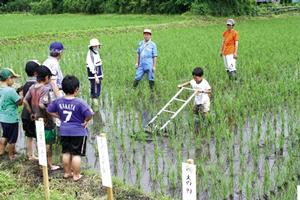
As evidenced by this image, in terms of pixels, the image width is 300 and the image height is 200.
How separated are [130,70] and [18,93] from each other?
5024 mm

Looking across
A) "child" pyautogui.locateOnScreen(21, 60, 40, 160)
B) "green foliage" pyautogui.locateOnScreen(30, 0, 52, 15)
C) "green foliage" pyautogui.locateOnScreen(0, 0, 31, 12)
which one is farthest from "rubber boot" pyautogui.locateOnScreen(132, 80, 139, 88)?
"green foliage" pyautogui.locateOnScreen(0, 0, 31, 12)

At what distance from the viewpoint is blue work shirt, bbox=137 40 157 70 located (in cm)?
809

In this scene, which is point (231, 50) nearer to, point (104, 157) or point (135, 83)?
point (135, 83)

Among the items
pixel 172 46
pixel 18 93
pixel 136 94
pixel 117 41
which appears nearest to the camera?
pixel 18 93

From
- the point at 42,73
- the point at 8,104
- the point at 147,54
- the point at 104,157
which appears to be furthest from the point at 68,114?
the point at 147,54

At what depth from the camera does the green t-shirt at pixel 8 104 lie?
16.3 feet

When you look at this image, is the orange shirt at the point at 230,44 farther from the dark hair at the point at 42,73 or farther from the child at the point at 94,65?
the dark hair at the point at 42,73

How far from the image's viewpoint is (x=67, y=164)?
4.57 metres

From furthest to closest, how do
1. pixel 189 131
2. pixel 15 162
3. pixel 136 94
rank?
pixel 136 94
pixel 189 131
pixel 15 162

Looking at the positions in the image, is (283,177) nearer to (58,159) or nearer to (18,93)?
(58,159)

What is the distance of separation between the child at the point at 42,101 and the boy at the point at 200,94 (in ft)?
6.40

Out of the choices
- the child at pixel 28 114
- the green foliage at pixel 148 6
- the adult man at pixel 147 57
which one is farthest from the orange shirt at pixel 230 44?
the green foliage at pixel 148 6

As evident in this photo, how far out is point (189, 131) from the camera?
609cm

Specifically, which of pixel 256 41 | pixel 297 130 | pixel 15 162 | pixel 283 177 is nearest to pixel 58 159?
pixel 15 162
